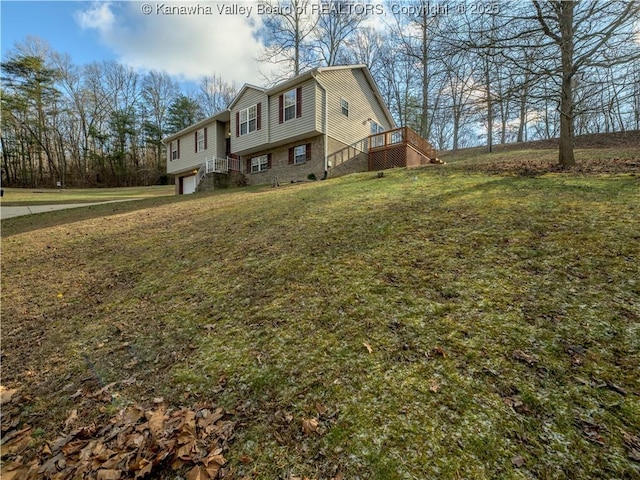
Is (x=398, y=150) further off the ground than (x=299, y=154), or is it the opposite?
(x=398, y=150)

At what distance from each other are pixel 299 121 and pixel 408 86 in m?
18.5

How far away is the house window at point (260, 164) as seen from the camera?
17484mm

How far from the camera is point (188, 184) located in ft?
74.9

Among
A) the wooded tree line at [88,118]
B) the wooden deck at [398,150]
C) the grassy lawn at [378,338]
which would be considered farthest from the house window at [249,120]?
the wooded tree line at [88,118]

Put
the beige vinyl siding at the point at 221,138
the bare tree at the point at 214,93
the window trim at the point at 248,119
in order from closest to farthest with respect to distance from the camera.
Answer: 1. the window trim at the point at 248,119
2. the beige vinyl siding at the point at 221,138
3. the bare tree at the point at 214,93

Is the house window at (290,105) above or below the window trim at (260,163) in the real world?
above

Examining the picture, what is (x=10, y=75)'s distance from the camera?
30.1 meters

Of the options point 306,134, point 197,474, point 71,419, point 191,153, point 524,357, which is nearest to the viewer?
Result: point 197,474

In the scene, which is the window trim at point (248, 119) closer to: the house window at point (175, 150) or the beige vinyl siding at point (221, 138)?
the beige vinyl siding at point (221, 138)

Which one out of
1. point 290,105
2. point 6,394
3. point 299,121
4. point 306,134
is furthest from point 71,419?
point 290,105

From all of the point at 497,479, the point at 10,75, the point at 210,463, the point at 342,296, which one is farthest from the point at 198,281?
the point at 10,75

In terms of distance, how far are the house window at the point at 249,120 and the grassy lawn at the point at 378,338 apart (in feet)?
42.1

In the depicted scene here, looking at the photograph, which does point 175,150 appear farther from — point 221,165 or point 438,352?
point 438,352

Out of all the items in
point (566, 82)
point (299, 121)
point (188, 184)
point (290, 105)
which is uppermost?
point (290, 105)
